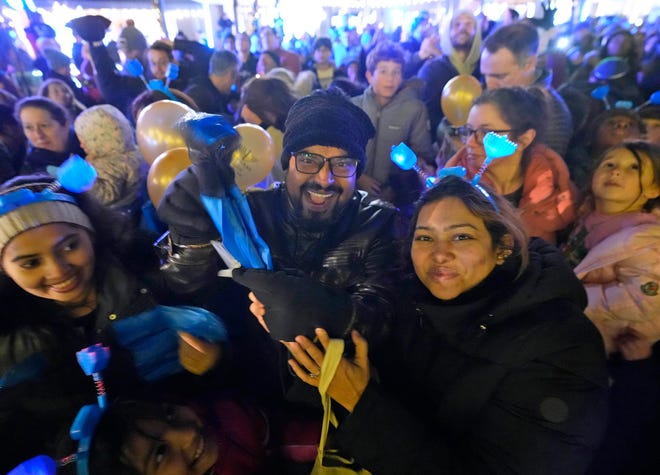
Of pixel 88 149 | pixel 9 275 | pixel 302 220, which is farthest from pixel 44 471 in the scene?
pixel 88 149

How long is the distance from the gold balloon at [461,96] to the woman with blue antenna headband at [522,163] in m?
1.06

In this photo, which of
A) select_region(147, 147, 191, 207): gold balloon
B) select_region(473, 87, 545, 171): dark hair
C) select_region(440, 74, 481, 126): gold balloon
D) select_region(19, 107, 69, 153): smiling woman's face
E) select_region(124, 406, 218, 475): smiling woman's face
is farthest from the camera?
select_region(440, 74, 481, 126): gold balloon

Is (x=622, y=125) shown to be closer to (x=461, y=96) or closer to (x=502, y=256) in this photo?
(x=461, y=96)

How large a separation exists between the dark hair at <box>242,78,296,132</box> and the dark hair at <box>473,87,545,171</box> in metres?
1.49

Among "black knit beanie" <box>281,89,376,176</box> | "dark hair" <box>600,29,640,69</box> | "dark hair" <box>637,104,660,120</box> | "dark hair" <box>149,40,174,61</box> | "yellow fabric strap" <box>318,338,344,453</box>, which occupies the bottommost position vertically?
"yellow fabric strap" <box>318,338,344,453</box>

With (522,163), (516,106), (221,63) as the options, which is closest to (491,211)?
(516,106)

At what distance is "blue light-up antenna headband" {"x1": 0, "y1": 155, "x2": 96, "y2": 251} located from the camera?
3.98ft

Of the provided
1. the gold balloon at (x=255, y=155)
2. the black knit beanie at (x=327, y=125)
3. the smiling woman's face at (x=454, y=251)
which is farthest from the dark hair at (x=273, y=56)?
the smiling woman's face at (x=454, y=251)

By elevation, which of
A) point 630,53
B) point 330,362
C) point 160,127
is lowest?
point 330,362

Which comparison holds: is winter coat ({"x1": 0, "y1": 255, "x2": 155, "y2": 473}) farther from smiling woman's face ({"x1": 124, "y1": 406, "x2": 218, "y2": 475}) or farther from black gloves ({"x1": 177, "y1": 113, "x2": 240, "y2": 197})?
black gloves ({"x1": 177, "y1": 113, "x2": 240, "y2": 197})

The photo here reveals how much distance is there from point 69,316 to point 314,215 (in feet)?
3.43

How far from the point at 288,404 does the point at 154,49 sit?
4.95 meters

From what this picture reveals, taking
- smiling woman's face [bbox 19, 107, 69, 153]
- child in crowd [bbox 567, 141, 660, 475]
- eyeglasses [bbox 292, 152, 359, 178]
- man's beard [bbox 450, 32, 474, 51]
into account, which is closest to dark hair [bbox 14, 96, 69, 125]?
smiling woman's face [bbox 19, 107, 69, 153]

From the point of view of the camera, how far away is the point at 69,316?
1409 mm
